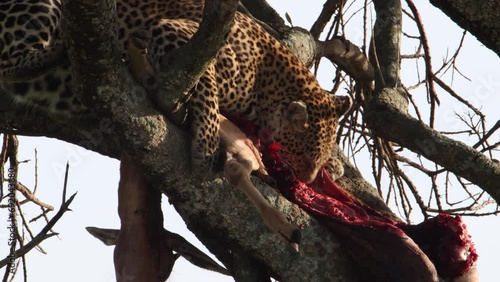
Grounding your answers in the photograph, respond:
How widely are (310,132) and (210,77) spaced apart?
1.42m

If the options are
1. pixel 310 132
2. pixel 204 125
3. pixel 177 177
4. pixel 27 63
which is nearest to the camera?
pixel 177 177

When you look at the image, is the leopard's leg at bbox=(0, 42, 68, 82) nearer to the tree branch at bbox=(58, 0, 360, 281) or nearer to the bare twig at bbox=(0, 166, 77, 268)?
the tree branch at bbox=(58, 0, 360, 281)

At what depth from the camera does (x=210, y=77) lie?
5027 millimetres

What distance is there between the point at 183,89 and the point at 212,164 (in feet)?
1.42

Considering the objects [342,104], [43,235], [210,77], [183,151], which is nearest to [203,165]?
[183,151]

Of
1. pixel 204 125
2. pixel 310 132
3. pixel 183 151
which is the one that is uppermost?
pixel 310 132

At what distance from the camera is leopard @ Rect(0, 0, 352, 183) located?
4887 mm

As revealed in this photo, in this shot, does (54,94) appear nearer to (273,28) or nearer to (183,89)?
(183,89)

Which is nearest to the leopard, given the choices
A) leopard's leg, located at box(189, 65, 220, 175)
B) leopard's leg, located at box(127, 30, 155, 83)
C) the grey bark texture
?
leopard's leg, located at box(189, 65, 220, 175)

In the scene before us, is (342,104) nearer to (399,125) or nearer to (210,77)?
(399,125)

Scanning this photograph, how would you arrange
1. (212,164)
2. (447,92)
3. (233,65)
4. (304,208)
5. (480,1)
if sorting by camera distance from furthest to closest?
(447,92) → (233,65) → (304,208) → (212,164) → (480,1)

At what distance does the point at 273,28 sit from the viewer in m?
6.75

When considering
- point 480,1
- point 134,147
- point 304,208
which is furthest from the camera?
point 304,208

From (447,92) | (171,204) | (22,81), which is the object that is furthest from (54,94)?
(447,92)
